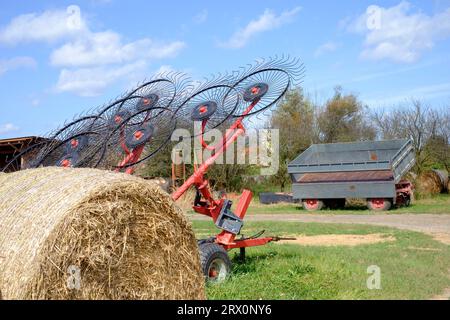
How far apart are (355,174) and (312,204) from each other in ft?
6.26

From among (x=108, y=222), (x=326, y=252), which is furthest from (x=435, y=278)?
(x=108, y=222)

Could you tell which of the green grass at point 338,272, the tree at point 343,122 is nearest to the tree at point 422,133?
the tree at point 343,122

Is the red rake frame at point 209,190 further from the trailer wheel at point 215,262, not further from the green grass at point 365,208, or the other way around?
the green grass at point 365,208

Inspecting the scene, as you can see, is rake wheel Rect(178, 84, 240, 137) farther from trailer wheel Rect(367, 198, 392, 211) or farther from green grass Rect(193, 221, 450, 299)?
trailer wheel Rect(367, 198, 392, 211)

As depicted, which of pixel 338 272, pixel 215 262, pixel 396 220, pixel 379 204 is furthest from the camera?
pixel 379 204

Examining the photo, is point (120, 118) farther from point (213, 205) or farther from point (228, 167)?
point (228, 167)

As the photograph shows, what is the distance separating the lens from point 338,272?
7.79 metres

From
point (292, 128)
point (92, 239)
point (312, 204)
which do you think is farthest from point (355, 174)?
point (92, 239)

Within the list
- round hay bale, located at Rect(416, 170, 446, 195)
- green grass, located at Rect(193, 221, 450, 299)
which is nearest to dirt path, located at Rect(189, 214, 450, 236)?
green grass, located at Rect(193, 221, 450, 299)

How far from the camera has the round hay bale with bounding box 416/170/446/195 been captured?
2328 centimetres

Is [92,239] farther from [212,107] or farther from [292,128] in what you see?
[292,128]

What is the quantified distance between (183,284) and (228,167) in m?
21.4

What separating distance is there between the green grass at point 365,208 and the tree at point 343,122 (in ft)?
27.2

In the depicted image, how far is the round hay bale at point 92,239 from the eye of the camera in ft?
14.0
